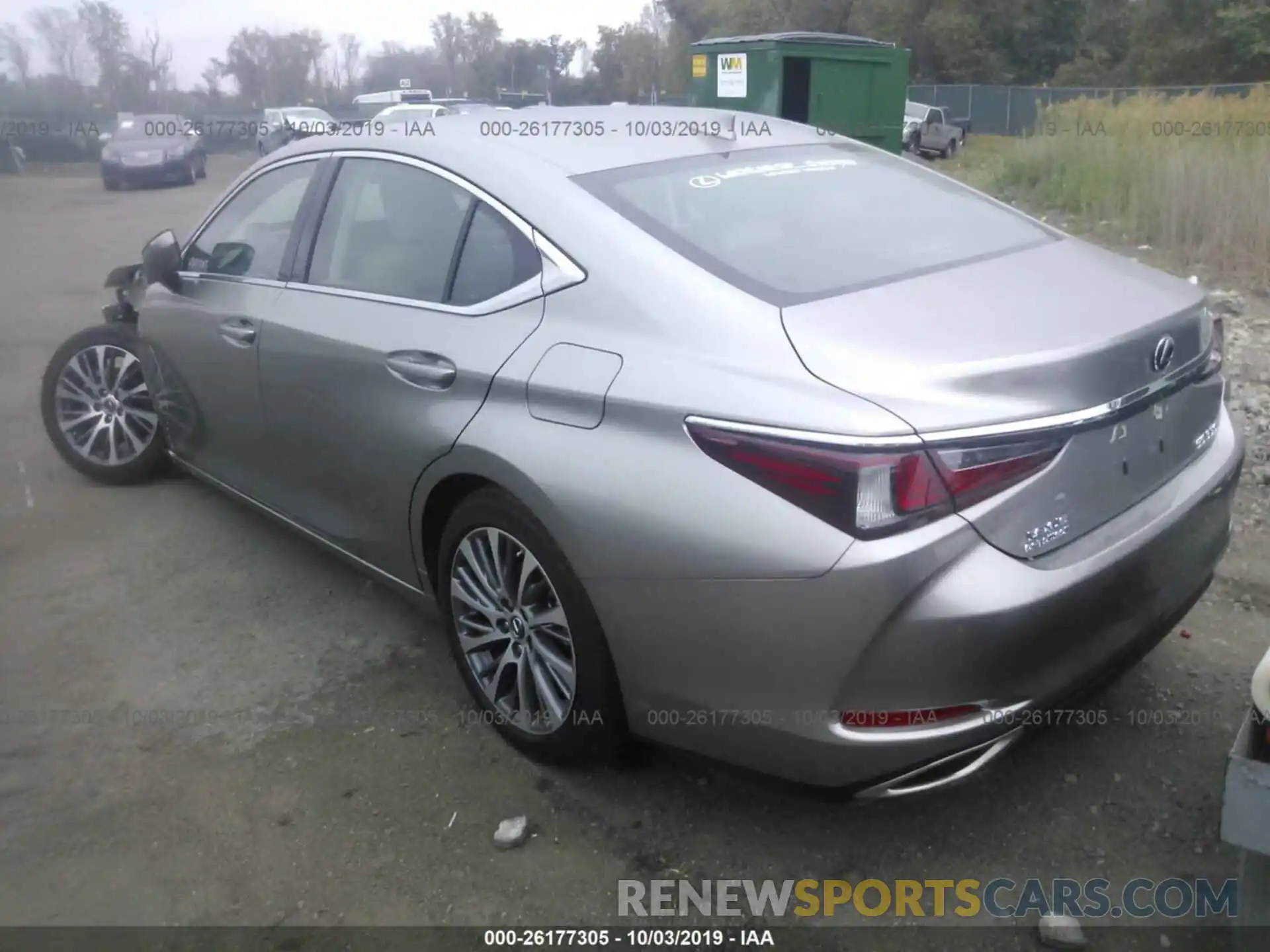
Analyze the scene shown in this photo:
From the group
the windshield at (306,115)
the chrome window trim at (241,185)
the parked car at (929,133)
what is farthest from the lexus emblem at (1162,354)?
the parked car at (929,133)

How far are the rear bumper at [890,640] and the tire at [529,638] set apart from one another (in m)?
0.10

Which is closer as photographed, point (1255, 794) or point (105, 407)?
point (1255, 794)

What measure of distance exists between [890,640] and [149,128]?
21556 mm

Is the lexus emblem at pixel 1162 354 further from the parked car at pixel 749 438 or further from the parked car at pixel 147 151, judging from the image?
the parked car at pixel 147 151

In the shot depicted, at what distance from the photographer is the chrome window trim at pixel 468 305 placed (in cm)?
287

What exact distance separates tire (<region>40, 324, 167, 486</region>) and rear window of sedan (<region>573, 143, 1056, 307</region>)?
2.98 metres

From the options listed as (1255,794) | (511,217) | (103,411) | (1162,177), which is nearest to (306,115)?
(1162,177)

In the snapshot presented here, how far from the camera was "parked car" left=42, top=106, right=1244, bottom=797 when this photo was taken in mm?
2193

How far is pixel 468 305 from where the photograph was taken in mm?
3037

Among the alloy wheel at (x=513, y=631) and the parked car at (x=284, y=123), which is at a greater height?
the parked car at (x=284, y=123)

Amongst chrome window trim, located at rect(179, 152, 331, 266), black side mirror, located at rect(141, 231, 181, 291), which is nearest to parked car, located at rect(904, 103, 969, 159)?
chrome window trim, located at rect(179, 152, 331, 266)

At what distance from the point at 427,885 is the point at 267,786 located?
641 mm

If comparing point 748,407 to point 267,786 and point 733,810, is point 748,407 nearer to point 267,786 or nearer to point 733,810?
point 733,810

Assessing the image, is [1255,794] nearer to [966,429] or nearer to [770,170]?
[966,429]
